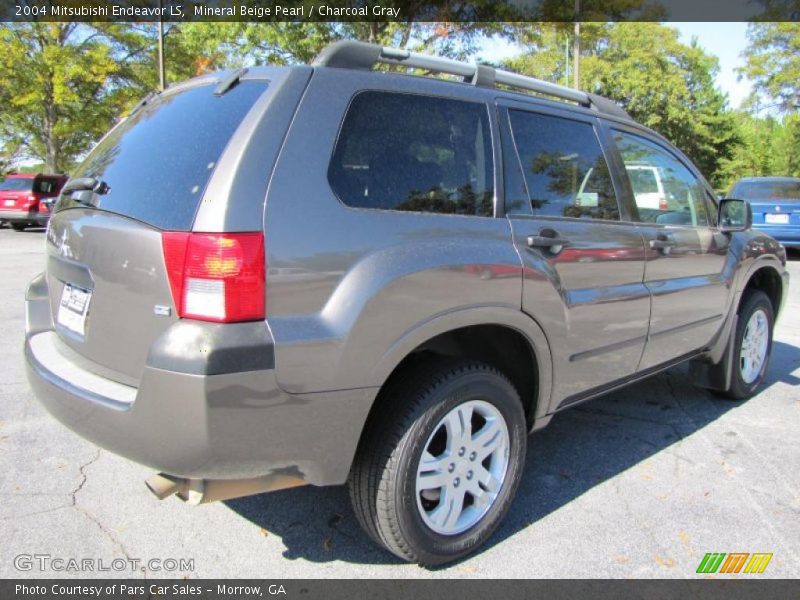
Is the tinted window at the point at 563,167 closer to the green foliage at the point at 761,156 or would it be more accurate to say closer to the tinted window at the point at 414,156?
the tinted window at the point at 414,156

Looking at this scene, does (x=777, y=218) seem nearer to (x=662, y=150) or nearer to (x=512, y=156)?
(x=662, y=150)

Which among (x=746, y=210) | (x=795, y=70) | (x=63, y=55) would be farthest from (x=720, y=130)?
(x=746, y=210)

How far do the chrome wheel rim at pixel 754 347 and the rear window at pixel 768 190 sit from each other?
992 cm

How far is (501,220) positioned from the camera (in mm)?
2654

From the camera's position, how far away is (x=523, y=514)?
2.99 meters

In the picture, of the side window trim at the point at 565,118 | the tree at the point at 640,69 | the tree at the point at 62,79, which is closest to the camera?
the side window trim at the point at 565,118

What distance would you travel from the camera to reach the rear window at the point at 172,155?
210 centimetres

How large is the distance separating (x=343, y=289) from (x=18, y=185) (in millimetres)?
19705

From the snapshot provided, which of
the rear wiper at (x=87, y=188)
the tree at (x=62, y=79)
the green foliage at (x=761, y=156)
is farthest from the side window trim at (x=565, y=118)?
the green foliage at (x=761, y=156)

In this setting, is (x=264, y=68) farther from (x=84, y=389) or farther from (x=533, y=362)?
(x=533, y=362)

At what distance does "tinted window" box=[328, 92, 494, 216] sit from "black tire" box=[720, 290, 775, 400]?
2.76m

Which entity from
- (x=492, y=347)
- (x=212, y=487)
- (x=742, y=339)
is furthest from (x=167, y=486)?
(x=742, y=339)

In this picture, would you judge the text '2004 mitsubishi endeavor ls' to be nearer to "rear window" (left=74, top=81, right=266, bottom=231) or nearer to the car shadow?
"rear window" (left=74, top=81, right=266, bottom=231)

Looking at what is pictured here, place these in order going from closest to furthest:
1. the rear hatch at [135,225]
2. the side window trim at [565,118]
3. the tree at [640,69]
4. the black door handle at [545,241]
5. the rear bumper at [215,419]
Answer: the rear bumper at [215,419]
the rear hatch at [135,225]
the black door handle at [545,241]
the side window trim at [565,118]
the tree at [640,69]
